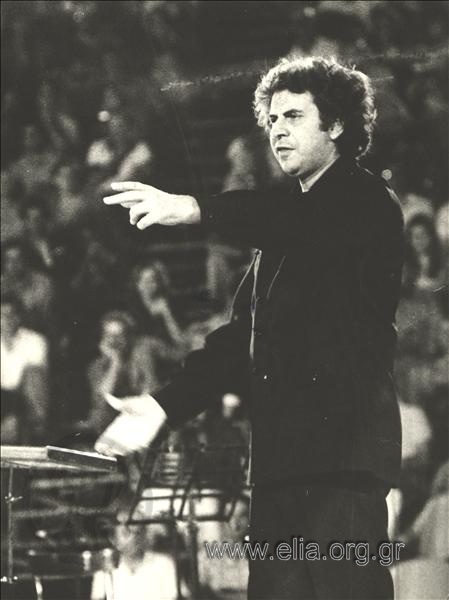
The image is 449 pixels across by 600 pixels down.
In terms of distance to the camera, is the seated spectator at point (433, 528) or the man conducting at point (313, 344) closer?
the man conducting at point (313, 344)

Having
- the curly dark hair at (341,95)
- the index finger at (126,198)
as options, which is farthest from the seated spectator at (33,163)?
the curly dark hair at (341,95)

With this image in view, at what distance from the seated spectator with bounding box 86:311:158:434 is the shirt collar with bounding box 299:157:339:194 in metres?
1.04

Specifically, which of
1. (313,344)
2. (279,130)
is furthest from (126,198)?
(313,344)

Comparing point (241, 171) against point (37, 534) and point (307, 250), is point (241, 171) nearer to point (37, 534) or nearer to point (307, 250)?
point (307, 250)

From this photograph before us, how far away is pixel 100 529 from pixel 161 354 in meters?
0.85

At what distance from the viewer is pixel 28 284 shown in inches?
167

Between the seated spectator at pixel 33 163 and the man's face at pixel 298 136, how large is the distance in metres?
1.15

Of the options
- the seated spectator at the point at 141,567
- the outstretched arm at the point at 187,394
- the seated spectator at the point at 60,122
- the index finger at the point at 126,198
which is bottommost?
the seated spectator at the point at 141,567

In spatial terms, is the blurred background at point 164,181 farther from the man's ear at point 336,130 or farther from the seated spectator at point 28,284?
the man's ear at point 336,130

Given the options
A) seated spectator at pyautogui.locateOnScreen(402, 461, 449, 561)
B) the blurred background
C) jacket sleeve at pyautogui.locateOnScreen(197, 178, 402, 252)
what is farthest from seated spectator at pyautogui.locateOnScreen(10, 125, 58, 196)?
seated spectator at pyautogui.locateOnScreen(402, 461, 449, 561)

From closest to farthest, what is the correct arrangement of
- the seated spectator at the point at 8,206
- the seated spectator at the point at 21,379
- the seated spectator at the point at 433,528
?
1. the seated spectator at the point at 433,528
2. the seated spectator at the point at 21,379
3. the seated spectator at the point at 8,206

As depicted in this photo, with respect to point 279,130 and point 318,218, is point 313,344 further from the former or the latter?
point 279,130

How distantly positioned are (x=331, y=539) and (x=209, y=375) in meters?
0.91

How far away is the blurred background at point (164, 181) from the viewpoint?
147 inches
